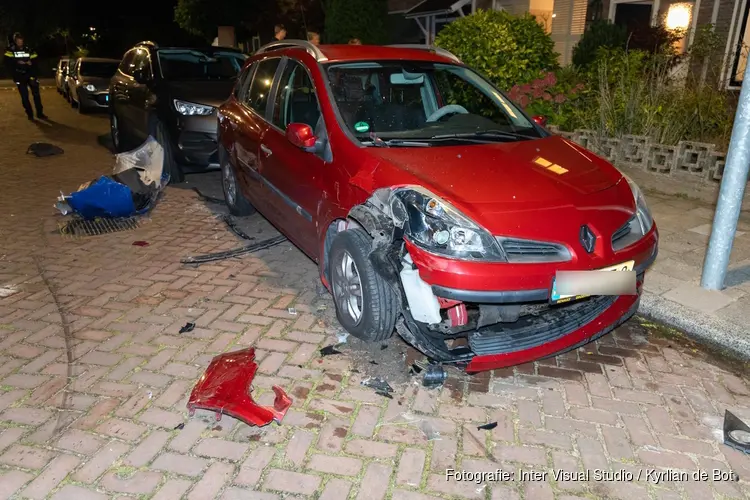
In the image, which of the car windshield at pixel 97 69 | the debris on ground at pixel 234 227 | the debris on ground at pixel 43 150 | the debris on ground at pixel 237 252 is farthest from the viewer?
the car windshield at pixel 97 69

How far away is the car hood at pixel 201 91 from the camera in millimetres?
7312

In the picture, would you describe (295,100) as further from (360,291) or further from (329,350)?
(329,350)

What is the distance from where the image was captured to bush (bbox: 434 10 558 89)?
8281 mm

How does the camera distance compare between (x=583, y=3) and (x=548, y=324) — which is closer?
(x=548, y=324)

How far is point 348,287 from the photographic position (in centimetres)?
375

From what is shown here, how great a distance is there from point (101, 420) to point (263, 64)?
361 centimetres

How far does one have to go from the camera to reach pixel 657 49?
1004cm

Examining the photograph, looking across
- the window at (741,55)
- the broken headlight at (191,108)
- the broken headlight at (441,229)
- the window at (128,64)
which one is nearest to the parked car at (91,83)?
the window at (128,64)

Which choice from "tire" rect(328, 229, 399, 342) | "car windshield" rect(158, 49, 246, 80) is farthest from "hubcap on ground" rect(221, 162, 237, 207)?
"tire" rect(328, 229, 399, 342)

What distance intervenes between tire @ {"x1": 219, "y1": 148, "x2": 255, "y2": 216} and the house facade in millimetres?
6446

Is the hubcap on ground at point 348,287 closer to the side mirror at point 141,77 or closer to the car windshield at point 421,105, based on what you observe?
the car windshield at point 421,105

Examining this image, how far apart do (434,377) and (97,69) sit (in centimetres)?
1614

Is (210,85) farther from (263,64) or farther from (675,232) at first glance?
(675,232)

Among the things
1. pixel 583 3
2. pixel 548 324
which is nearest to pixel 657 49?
pixel 583 3
